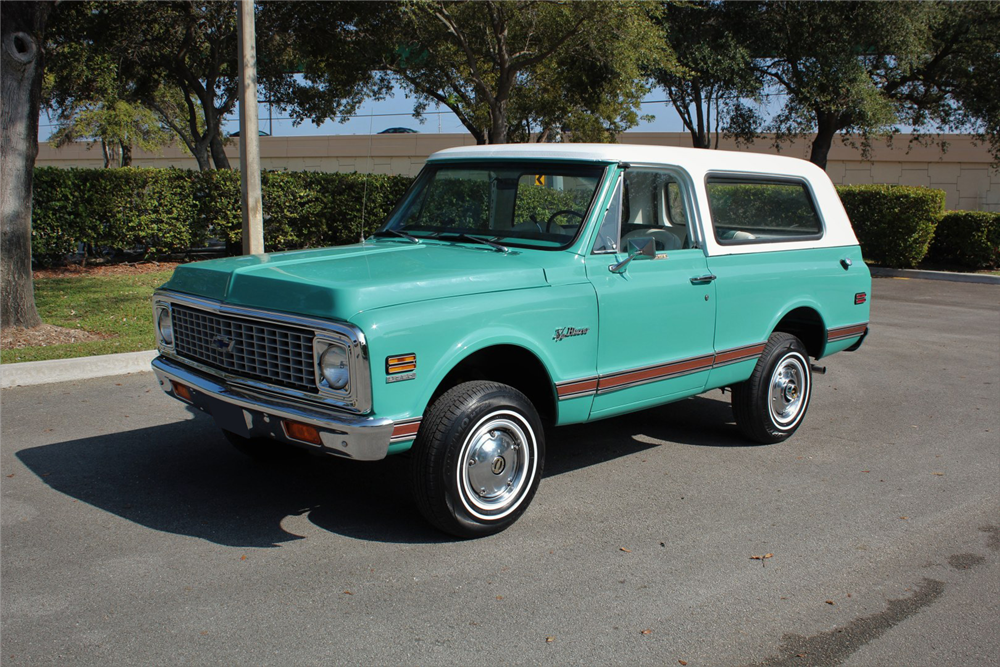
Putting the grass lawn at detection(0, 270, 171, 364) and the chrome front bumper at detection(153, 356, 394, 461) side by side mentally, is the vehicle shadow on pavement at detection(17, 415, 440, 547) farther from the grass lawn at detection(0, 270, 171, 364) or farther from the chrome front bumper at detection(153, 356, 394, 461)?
the grass lawn at detection(0, 270, 171, 364)

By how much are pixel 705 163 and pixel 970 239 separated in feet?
47.7

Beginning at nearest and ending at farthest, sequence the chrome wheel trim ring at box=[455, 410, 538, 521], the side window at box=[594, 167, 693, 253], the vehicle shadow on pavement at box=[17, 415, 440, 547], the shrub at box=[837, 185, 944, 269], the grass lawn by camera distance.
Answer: the chrome wheel trim ring at box=[455, 410, 538, 521]
the vehicle shadow on pavement at box=[17, 415, 440, 547]
the side window at box=[594, 167, 693, 253]
the grass lawn
the shrub at box=[837, 185, 944, 269]

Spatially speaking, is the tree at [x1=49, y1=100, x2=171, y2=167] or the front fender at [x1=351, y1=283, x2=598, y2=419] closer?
the front fender at [x1=351, y1=283, x2=598, y2=419]

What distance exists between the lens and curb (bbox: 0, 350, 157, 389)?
757 centimetres

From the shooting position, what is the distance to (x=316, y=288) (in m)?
4.21

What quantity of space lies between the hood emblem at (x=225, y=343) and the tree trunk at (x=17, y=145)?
19.0 ft

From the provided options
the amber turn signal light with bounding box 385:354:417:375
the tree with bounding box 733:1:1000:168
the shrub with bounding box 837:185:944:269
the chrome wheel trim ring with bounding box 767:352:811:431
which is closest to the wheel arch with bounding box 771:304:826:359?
the chrome wheel trim ring with bounding box 767:352:811:431

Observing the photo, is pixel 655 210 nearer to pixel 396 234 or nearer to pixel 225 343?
pixel 396 234

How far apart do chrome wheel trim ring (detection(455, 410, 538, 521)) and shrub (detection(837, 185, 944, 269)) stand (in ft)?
51.3

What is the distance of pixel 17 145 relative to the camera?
9203 millimetres

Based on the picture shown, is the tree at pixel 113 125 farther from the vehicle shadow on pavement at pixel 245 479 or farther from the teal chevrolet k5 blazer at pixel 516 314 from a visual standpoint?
the teal chevrolet k5 blazer at pixel 516 314

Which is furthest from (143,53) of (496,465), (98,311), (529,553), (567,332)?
(529,553)

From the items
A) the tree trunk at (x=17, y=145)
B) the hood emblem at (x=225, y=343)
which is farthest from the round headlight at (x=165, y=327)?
the tree trunk at (x=17, y=145)

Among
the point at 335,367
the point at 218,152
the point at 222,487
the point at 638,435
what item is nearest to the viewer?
the point at 335,367
